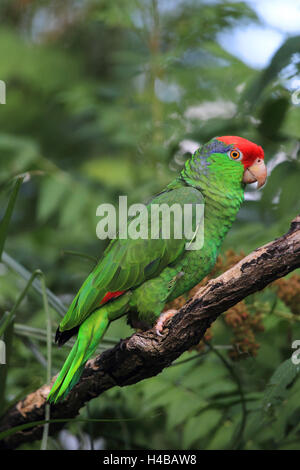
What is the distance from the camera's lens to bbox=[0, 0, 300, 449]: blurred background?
1584mm

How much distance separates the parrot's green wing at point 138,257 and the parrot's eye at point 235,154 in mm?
125

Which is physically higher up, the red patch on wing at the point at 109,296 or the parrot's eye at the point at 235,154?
the parrot's eye at the point at 235,154

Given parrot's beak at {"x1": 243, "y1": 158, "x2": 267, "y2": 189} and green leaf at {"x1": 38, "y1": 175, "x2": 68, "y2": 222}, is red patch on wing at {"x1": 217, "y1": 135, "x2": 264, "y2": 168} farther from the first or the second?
green leaf at {"x1": 38, "y1": 175, "x2": 68, "y2": 222}

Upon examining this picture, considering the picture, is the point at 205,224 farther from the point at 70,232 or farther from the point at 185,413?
the point at 70,232

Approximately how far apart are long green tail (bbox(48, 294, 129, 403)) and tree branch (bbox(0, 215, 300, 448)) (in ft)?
0.26

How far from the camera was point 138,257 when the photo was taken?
129 centimetres

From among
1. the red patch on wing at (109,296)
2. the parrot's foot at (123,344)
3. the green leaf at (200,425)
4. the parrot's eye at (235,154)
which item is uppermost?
the parrot's eye at (235,154)

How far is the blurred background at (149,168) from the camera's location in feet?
5.20

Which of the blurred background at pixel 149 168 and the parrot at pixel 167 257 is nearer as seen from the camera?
the parrot at pixel 167 257

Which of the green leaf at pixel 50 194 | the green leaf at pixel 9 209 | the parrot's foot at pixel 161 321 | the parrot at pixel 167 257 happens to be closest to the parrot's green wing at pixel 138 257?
the parrot at pixel 167 257

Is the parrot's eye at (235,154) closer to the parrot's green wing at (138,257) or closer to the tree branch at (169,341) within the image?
the parrot's green wing at (138,257)

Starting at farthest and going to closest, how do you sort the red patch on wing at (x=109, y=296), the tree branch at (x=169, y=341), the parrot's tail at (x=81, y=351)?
1. the red patch on wing at (x=109, y=296)
2. the parrot's tail at (x=81, y=351)
3. the tree branch at (x=169, y=341)
